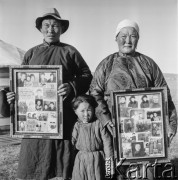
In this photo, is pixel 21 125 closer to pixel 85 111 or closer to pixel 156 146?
pixel 85 111

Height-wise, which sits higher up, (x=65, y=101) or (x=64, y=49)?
(x=64, y=49)

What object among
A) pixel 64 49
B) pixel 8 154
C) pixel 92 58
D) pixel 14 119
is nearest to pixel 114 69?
pixel 92 58

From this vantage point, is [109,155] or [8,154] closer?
[109,155]

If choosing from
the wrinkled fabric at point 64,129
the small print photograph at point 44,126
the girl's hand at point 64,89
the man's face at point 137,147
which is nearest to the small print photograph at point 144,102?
the man's face at point 137,147

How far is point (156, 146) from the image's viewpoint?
9.53 ft

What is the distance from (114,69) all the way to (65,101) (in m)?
0.55

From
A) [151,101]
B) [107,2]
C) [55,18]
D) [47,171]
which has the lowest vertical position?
[47,171]

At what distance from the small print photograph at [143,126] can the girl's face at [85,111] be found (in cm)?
44

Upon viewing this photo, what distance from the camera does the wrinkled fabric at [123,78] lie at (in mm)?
2887

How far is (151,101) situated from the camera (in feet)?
9.47

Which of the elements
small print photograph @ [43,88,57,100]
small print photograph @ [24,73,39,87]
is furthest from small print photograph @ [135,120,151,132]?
small print photograph @ [24,73,39,87]

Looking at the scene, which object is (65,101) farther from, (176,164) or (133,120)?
(176,164)

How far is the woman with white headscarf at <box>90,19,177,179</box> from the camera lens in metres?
2.89

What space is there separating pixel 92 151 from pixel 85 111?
373 millimetres
